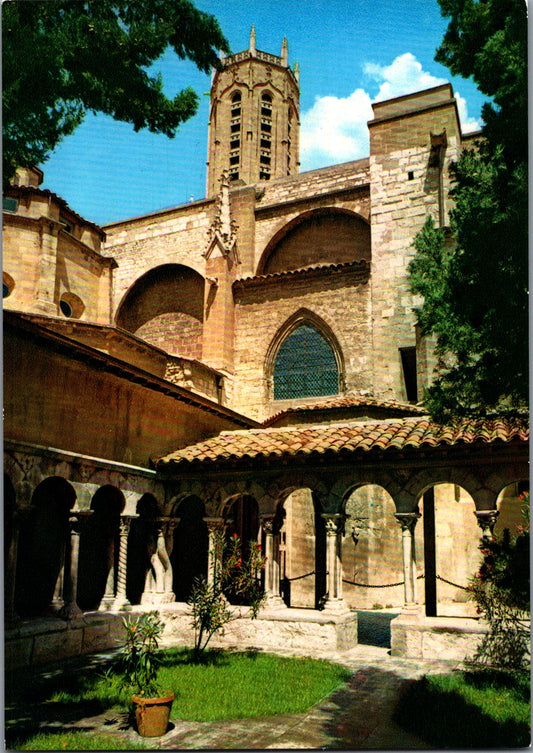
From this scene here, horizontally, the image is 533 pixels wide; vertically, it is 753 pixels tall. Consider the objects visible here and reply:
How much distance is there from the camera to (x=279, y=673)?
25.8ft

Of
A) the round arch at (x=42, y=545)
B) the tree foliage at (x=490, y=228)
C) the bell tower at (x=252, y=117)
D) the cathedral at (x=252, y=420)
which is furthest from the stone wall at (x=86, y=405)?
the bell tower at (x=252, y=117)

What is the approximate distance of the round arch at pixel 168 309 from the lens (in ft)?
66.3

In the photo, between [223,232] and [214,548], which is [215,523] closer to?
[214,548]

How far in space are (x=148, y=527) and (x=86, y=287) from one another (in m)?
10.2

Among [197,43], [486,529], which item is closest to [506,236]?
[197,43]

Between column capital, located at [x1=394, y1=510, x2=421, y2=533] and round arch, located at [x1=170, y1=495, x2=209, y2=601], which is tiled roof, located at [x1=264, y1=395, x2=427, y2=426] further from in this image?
column capital, located at [x1=394, y1=510, x2=421, y2=533]

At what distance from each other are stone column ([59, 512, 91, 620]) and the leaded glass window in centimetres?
939

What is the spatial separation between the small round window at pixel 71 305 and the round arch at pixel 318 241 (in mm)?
5500

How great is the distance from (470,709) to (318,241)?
51.9 ft

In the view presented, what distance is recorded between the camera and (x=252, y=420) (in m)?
14.7

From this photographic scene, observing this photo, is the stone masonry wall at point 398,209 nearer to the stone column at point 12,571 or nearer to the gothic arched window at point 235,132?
the stone column at point 12,571

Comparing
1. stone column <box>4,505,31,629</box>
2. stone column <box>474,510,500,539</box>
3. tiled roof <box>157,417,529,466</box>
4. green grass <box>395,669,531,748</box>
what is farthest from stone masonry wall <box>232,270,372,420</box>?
stone column <box>4,505,31,629</box>

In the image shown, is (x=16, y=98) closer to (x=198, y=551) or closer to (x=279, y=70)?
(x=198, y=551)

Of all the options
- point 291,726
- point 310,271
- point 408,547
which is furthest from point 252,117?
point 291,726
